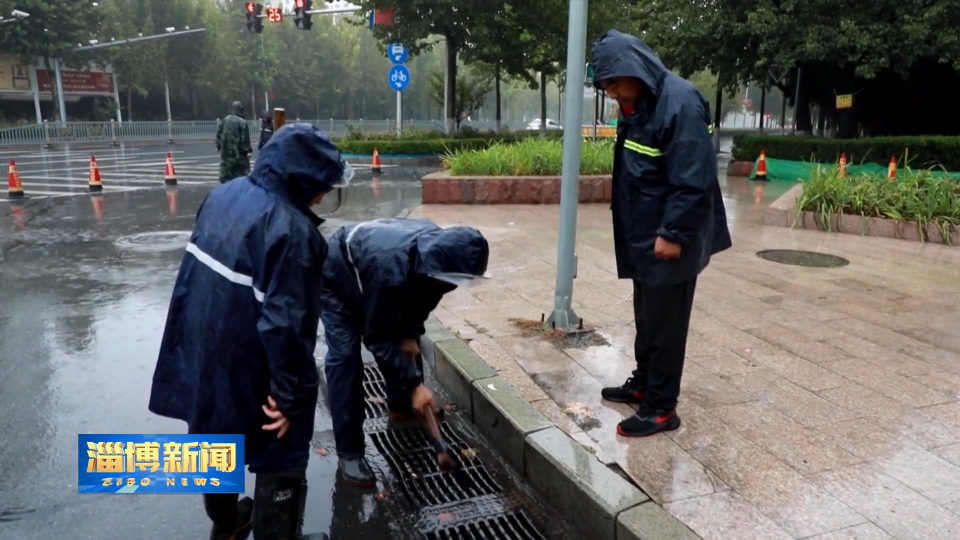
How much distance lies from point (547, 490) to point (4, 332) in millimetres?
4430

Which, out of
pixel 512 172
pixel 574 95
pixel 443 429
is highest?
pixel 574 95

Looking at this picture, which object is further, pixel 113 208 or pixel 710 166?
pixel 113 208

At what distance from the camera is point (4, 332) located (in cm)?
533

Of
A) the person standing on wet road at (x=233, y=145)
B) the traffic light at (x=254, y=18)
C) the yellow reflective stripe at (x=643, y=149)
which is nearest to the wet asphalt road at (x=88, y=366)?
the person standing on wet road at (x=233, y=145)

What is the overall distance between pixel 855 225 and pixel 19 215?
1194cm

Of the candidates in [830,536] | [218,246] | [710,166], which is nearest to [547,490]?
[830,536]

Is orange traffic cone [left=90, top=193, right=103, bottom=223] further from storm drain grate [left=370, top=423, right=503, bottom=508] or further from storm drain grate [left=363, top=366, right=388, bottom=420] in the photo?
storm drain grate [left=370, top=423, right=503, bottom=508]

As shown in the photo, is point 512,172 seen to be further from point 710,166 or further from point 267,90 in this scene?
point 267,90

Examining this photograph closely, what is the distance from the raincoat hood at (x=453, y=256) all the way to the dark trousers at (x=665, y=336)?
3.05ft

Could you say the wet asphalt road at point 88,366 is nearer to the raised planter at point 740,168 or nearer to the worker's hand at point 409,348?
the worker's hand at point 409,348

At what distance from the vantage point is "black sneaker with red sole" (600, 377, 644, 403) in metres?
3.85

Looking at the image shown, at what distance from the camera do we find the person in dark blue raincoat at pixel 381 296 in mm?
2928

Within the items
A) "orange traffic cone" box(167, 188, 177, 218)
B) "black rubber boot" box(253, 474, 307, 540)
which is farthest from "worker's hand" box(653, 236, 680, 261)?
"orange traffic cone" box(167, 188, 177, 218)

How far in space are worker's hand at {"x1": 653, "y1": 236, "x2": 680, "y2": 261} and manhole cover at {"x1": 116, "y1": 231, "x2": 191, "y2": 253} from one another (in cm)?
657
